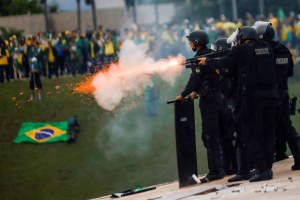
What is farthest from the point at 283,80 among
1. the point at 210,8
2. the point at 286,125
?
the point at 210,8

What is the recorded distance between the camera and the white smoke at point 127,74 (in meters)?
16.6

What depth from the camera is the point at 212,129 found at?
14562 mm

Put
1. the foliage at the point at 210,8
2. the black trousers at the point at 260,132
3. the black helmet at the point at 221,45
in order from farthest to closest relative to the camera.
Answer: the foliage at the point at 210,8 < the black helmet at the point at 221,45 < the black trousers at the point at 260,132

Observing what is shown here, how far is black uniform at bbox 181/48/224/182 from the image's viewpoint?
14.2 meters

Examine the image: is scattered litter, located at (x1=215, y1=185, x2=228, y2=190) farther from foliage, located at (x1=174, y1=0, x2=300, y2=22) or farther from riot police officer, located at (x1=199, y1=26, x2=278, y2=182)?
foliage, located at (x1=174, y1=0, x2=300, y2=22)

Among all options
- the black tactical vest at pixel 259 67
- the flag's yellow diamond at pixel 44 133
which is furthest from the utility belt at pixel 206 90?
the flag's yellow diamond at pixel 44 133

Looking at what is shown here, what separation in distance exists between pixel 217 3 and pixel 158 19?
3047mm

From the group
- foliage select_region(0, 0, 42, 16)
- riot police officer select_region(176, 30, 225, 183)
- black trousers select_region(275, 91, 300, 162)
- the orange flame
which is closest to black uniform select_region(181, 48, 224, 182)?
riot police officer select_region(176, 30, 225, 183)

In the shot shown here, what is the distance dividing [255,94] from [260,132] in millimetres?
524

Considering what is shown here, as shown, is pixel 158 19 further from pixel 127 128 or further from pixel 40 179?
pixel 40 179

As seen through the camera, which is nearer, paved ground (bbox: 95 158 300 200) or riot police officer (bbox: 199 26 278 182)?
paved ground (bbox: 95 158 300 200)

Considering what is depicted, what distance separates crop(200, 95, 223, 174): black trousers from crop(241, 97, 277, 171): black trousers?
88cm

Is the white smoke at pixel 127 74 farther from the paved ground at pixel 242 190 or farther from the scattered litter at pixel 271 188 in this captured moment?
the scattered litter at pixel 271 188

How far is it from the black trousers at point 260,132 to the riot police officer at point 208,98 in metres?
0.90
